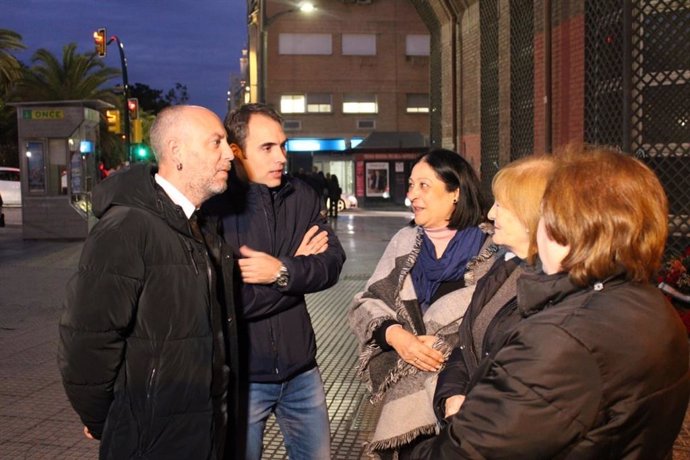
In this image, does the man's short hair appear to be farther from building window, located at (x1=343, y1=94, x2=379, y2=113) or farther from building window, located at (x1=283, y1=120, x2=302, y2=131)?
building window, located at (x1=343, y1=94, x2=379, y2=113)

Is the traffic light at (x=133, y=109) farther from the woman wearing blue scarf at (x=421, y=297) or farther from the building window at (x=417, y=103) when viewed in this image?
the woman wearing blue scarf at (x=421, y=297)

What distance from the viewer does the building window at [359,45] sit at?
4803 centimetres

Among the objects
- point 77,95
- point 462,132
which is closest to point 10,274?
point 462,132

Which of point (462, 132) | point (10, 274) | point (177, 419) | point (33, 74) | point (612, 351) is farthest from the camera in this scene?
point (33, 74)

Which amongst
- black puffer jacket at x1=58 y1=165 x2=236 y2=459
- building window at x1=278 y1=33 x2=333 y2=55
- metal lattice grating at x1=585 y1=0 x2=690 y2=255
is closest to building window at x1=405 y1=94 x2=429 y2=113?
building window at x1=278 y1=33 x2=333 y2=55

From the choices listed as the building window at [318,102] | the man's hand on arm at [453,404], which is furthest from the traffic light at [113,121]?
the man's hand on arm at [453,404]

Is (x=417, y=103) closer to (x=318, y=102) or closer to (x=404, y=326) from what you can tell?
(x=318, y=102)

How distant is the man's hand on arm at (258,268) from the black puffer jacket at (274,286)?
6 centimetres

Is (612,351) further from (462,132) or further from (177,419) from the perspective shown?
Result: (462,132)

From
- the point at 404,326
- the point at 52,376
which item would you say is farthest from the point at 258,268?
the point at 52,376

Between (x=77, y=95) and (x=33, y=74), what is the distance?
100 inches

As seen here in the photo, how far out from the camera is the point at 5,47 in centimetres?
3447

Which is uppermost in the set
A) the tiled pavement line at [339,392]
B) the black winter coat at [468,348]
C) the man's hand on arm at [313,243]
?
the man's hand on arm at [313,243]

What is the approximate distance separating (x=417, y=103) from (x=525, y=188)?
1871 inches
